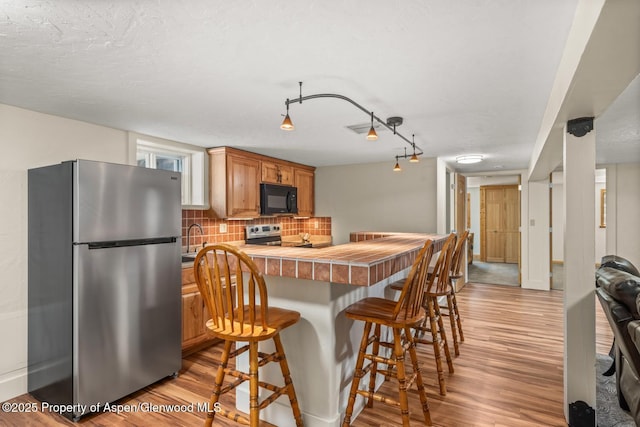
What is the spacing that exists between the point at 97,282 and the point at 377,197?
152 inches

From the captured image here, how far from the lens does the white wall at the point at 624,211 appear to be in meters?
5.57

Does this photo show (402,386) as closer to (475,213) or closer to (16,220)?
(16,220)

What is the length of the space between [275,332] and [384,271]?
645 mm

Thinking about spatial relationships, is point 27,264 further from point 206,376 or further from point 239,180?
point 239,180

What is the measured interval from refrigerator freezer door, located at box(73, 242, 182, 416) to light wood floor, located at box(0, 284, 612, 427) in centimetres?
18

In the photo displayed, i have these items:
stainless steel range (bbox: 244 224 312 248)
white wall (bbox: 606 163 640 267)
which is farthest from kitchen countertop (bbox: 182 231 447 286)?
white wall (bbox: 606 163 640 267)

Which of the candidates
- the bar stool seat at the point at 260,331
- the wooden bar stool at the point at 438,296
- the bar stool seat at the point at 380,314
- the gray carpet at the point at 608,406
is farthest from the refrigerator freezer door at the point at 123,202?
the gray carpet at the point at 608,406

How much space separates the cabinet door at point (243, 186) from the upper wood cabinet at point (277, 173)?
0.15 metres

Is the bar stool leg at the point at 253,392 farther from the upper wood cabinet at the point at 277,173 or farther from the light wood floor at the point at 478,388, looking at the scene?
the upper wood cabinet at the point at 277,173

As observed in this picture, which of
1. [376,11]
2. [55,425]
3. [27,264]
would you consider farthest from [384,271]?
[27,264]

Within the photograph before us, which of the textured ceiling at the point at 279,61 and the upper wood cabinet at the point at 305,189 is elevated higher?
the textured ceiling at the point at 279,61

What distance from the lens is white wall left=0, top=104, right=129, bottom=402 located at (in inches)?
95.3

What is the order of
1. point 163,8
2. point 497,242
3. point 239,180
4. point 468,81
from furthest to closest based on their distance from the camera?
point 497,242 → point 239,180 → point 468,81 → point 163,8

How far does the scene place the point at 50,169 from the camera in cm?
235
